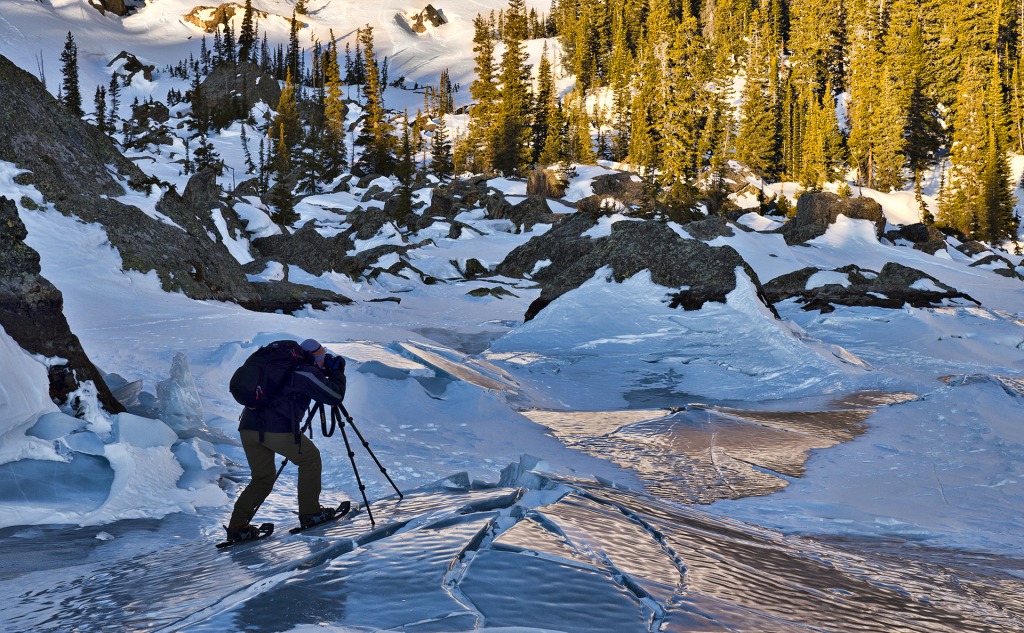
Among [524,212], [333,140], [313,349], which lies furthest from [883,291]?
[333,140]

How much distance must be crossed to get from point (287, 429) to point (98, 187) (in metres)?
14.7

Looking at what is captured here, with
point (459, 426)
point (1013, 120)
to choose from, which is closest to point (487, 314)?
point (459, 426)

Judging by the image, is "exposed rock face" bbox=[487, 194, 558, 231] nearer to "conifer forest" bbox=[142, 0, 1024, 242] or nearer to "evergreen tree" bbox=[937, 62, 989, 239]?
"conifer forest" bbox=[142, 0, 1024, 242]

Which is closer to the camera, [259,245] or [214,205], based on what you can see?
[214,205]

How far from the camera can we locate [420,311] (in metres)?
23.9

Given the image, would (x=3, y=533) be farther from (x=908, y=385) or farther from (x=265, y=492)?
(x=908, y=385)

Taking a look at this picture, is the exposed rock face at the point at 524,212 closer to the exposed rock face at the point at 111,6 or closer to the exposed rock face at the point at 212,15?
the exposed rock face at the point at 212,15

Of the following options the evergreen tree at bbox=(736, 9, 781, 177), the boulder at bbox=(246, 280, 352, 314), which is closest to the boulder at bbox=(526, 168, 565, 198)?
the evergreen tree at bbox=(736, 9, 781, 177)

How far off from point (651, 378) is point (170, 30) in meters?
171

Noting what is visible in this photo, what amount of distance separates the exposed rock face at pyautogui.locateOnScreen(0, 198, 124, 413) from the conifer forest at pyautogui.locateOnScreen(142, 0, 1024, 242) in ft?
136

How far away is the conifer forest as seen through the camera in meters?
62.3

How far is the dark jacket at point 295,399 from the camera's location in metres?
4.86

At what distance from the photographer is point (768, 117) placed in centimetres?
7250

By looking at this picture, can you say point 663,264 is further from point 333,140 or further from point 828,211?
point 333,140
